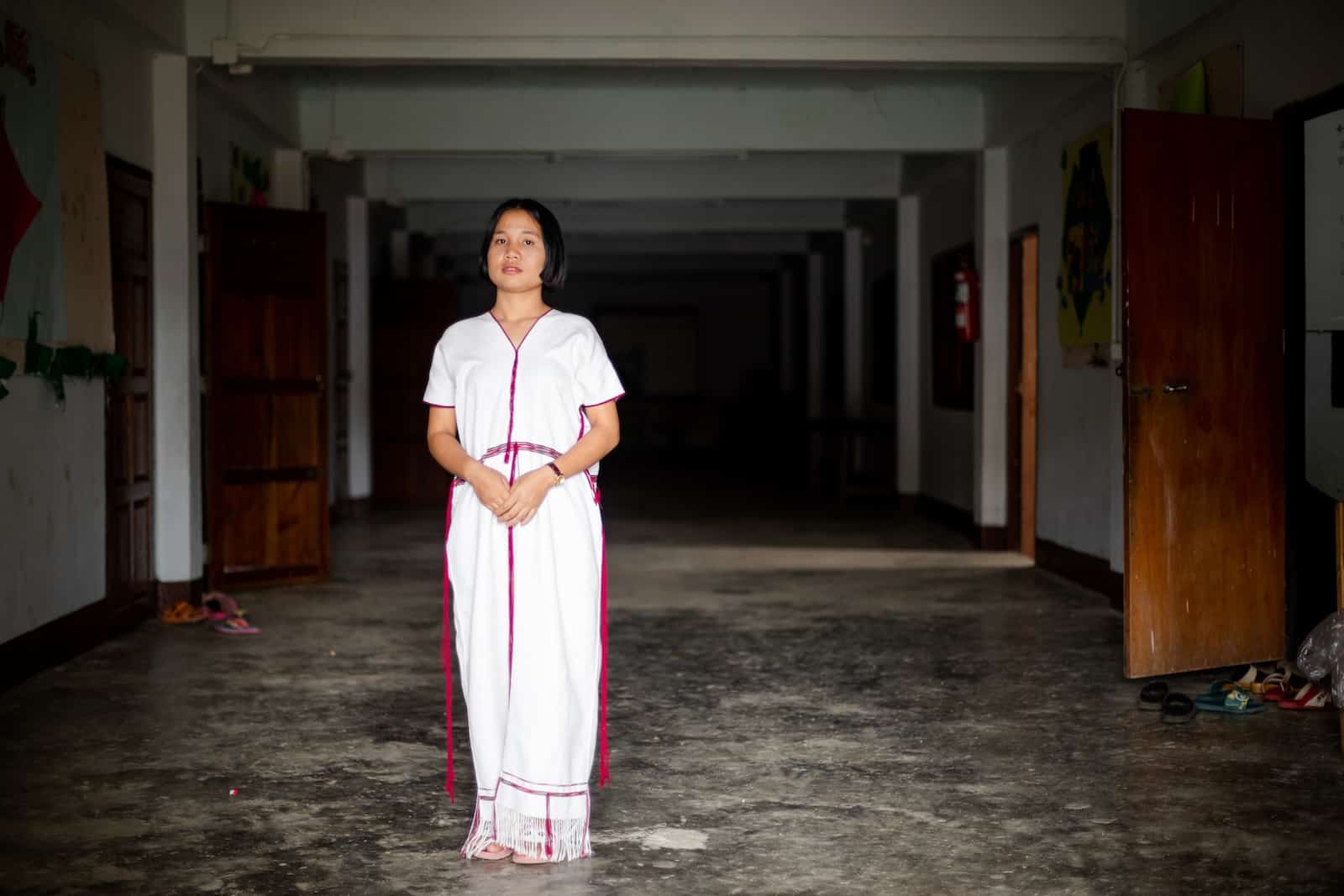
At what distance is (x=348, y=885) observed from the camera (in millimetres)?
3117

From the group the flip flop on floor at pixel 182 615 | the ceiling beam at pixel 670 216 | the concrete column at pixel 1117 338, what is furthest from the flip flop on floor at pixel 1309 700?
the ceiling beam at pixel 670 216

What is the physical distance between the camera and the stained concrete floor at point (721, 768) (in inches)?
127

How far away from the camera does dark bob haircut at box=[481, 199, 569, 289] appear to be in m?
3.27

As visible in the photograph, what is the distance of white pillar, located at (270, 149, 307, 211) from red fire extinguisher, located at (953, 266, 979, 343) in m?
4.39

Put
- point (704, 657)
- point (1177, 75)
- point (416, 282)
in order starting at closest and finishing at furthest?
1. point (704, 657)
2. point (1177, 75)
3. point (416, 282)

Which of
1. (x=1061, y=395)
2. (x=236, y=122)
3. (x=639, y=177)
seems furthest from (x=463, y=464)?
(x=639, y=177)

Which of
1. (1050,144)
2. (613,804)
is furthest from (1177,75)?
(613,804)

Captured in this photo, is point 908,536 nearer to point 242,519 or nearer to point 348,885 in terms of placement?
point 242,519

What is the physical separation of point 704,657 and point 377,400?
7.84 m

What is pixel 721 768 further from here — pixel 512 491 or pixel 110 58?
pixel 110 58

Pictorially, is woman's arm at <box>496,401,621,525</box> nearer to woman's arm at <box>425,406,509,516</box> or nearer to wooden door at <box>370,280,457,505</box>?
woman's arm at <box>425,406,509,516</box>

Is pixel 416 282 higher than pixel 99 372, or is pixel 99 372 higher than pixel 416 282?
pixel 416 282

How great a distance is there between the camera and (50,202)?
5.59 meters

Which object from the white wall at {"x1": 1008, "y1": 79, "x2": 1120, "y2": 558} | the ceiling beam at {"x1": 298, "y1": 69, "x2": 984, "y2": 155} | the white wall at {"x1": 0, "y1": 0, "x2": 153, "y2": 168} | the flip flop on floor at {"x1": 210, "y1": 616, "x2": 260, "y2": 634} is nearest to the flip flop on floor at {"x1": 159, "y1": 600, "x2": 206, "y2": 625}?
the flip flop on floor at {"x1": 210, "y1": 616, "x2": 260, "y2": 634}
